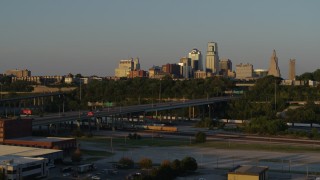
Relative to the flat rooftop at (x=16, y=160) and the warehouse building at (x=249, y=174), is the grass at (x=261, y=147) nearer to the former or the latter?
the warehouse building at (x=249, y=174)

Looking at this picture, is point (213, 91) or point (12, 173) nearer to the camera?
point (12, 173)

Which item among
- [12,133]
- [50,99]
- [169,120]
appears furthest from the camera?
[50,99]

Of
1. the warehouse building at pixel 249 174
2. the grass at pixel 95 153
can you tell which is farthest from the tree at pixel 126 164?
the warehouse building at pixel 249 174

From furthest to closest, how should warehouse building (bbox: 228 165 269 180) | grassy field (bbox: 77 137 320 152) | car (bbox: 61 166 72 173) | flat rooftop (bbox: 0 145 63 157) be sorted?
grassy field (bbox: 77 137 320 152), flat rooftop (bbox: 0 145 63 157), car (bbox: 61 166 72 173), warehouse building (bbox: 228 165 269 180)

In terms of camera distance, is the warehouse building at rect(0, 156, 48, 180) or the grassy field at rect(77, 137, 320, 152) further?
the grassy field at rect(77, 137, 320, 152)

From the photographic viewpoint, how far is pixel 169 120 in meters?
87.6

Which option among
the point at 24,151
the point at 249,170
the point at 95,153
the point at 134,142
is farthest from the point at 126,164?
the point at 134,142

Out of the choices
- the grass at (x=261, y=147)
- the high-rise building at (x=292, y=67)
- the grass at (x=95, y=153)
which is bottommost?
the grass at (x=95, y=153)

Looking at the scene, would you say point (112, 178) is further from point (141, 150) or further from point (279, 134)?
point (279, 134)

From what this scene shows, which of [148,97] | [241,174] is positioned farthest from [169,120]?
[241,174]

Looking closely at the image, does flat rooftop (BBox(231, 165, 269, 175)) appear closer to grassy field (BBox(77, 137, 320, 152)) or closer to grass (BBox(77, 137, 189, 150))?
grassy field (BBox(77, 137, 320, 152))

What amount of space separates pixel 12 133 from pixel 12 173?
1623 centimetres

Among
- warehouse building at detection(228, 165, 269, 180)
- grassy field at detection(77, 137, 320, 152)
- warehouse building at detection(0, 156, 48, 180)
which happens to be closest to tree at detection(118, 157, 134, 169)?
warehouse building at detection(0, 156, 48, 180)

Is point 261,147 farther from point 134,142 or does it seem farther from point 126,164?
point 126,164
